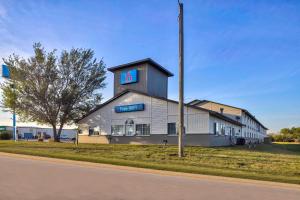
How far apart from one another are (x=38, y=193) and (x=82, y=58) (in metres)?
36.8

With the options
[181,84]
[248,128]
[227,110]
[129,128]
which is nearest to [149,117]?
[129,128]

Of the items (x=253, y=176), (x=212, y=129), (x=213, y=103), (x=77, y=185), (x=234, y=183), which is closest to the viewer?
(x=77, y=185)

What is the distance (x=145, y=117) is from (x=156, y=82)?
22.7ft

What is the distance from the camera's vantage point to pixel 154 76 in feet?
128

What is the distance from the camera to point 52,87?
40.8m

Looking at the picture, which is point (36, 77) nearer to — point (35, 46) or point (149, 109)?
point (35, 46)

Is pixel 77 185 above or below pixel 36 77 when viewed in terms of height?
below

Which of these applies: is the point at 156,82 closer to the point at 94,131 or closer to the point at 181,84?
the point at 94,131

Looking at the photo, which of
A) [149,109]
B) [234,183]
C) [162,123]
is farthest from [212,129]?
[234,183]

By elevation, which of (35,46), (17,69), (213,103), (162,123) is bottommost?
(162,123)

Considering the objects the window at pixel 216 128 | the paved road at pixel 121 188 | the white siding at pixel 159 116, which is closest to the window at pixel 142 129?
the white siding at pixel 159 116

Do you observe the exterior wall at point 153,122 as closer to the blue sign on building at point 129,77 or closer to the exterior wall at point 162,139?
the exterior wall at point 162,139

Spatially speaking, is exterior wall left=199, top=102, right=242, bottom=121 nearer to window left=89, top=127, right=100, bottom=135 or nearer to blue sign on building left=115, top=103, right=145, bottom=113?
blue sign on building left=115, top=103, right=145, bottom=113

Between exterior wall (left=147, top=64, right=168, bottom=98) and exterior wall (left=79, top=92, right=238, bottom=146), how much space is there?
11.2 feet
